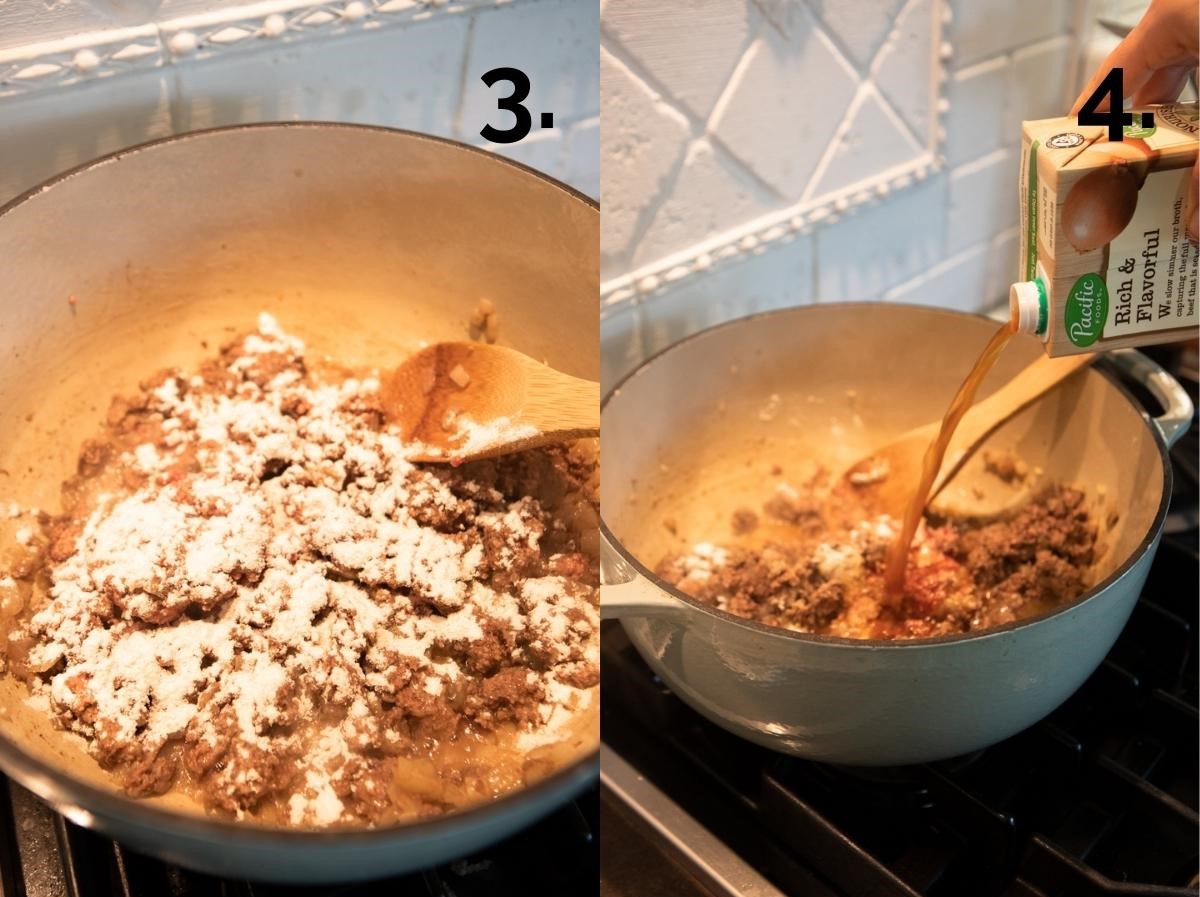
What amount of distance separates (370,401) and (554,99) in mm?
268

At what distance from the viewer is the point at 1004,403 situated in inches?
29.2

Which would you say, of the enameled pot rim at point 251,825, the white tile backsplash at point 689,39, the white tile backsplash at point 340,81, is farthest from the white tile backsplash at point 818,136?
the enameled pot rim at point 251,825

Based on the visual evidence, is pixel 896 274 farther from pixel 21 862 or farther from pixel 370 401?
pixel 21 862

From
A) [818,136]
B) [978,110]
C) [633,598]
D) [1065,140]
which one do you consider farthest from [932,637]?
[978,110]

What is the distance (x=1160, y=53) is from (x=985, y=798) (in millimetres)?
418

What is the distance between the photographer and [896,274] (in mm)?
1001

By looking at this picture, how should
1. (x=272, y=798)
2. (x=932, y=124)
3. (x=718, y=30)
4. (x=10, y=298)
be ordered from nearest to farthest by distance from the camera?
1. (x=272, y=798)
2. (x=10, y=298)
3. (x=718, y=30)
4. (x=932, y=124)

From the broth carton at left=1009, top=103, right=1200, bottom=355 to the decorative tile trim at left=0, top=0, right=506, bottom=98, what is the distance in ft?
1.34

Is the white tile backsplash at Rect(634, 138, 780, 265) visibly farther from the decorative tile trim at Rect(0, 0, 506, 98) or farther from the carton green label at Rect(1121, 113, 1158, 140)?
the carton green label at Rect(1121, 113, 1158, 140)

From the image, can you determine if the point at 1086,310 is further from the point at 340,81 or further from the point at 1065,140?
the point at 340,81

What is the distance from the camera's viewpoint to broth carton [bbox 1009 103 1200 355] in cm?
50

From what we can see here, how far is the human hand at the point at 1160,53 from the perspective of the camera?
21.5 inches

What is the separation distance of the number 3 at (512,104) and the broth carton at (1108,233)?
0.38m

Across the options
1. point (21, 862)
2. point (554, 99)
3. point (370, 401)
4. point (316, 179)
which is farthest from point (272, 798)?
point (554, 99)
